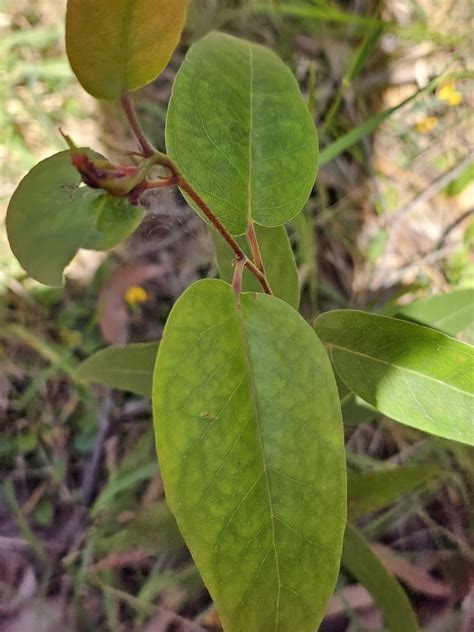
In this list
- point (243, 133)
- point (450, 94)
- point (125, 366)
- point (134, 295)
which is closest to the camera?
point (243, 133)

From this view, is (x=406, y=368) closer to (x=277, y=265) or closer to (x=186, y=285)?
(x=277, y=265)

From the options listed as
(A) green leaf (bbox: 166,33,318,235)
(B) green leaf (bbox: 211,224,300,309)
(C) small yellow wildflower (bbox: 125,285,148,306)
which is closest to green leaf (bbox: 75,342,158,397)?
(B) green leaf (bbox: 211,224,300,309)

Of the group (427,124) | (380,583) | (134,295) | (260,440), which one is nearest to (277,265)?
(260,440)

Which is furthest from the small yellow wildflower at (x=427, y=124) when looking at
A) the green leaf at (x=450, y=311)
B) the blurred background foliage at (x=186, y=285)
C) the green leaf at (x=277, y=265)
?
the green leaf at (x=277, y=265)

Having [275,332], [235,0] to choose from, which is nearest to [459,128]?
[235,0]

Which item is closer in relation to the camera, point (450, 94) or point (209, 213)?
point (209, 213)

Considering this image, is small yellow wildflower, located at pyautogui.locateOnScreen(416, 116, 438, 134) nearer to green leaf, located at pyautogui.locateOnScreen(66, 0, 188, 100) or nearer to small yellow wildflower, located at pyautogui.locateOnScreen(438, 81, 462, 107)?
small yellow wildflower, located at pyautogui.locateOnScreen(438, 81, 462, 107)
